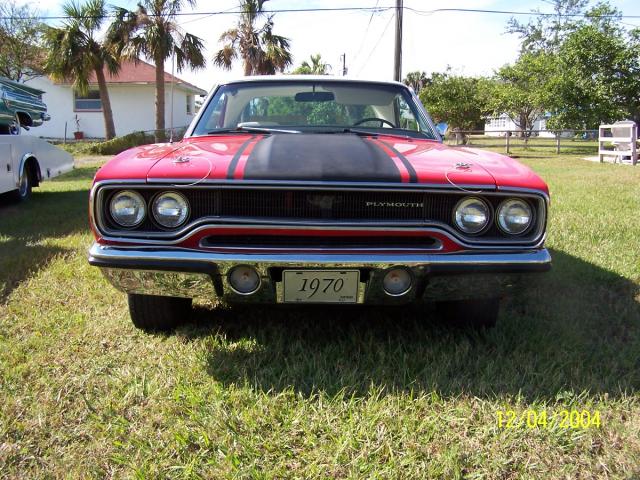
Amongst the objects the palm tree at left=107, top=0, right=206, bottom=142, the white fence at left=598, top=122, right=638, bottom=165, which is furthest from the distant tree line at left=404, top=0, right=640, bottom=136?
the palm tree at left=107, top=0, right=206, bottom=142

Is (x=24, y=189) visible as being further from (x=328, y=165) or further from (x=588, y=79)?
(x=588, y=79)

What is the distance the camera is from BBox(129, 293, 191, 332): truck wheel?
2527mm

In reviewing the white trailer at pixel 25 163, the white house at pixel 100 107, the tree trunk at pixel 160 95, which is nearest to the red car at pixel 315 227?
the white trailer at pixel 25 163

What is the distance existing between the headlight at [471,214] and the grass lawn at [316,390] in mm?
644

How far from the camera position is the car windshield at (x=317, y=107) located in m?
3.24

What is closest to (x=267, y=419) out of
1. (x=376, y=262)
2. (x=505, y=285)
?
(x=376, y=262)

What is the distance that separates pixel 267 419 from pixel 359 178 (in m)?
1.00

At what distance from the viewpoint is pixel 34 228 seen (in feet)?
17.3

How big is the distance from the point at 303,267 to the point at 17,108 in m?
6.35

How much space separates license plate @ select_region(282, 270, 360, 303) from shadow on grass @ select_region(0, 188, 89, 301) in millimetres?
2178

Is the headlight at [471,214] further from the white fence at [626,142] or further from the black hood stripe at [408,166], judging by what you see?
the white fence at [626,142]

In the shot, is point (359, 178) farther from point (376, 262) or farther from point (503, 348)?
point (503, 348)

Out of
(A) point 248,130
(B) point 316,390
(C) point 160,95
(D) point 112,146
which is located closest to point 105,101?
(C) point 160,95

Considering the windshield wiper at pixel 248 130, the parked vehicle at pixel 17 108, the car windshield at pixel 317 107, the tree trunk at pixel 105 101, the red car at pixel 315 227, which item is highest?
the tree trunk at pixel 105 101
